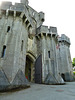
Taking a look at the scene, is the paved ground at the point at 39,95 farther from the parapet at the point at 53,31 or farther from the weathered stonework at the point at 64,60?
the weathered stonework at the point at 64,60

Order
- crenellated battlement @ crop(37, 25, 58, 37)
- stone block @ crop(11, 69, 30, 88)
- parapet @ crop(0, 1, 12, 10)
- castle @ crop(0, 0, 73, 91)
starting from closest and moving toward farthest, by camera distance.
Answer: stone block @ crop(11, 69, 30, 88) → castle @ crop(0, 0, 73, 91) → parapet @ crop(0, 1, 12, 10) → crenellated battlement @ crop(37, 25, 58, 37)

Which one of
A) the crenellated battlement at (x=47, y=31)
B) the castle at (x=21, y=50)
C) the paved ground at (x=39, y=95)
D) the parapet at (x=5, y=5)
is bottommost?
the paved ground at (x=39, y=95)

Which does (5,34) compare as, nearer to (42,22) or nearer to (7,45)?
(7,45)

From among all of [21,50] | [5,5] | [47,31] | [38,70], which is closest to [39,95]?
[21,50]

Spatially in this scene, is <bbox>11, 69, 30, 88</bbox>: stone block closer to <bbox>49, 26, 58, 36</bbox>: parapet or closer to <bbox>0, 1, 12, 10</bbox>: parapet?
<bbox>0, 1, 12, 10</bbox>: parapet

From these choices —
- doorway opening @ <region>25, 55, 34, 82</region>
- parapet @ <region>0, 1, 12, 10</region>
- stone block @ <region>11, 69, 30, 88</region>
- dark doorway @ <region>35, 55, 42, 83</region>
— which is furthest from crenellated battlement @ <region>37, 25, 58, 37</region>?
stone block @ <region>11, 69, 30, 88</region>

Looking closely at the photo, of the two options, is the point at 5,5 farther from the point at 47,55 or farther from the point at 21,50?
the point at 47,55

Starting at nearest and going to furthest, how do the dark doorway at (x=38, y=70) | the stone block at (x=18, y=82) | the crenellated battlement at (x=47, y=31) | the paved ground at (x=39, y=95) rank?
the paved ground at (x=39, y=95), the stone block at (x=18, y=82), the dark doorway at (x=38, y=70), the crenellated battlement at (x=47, y=31)

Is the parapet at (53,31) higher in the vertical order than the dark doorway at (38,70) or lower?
higher

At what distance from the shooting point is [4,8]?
30.0 ft

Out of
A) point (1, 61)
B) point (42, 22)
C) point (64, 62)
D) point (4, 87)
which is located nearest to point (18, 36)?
point (1, 61)

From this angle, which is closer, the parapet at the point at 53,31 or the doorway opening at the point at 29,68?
the doorway opening at the point at 29,68

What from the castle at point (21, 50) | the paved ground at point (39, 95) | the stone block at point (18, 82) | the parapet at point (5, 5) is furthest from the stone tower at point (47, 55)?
the parapet at point (5, 5)

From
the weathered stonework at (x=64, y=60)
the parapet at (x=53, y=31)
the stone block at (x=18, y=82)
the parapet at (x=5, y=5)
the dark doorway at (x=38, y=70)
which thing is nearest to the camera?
the stone block at (x=18, y=82)
